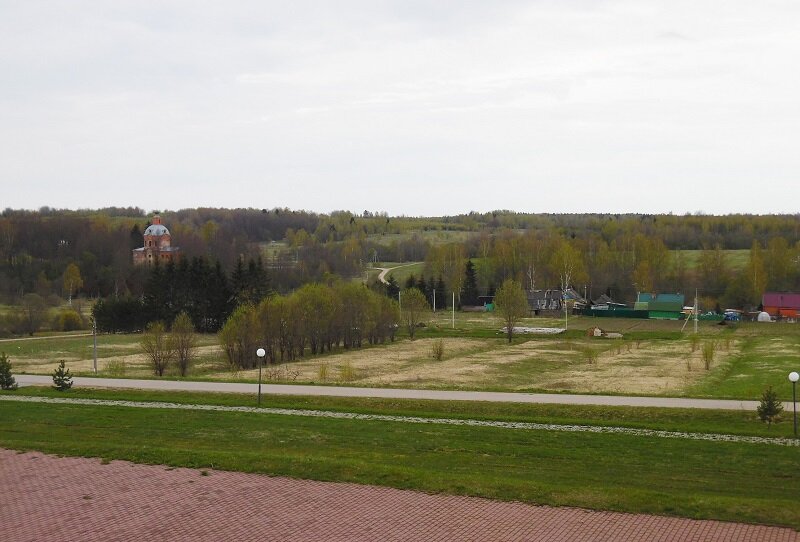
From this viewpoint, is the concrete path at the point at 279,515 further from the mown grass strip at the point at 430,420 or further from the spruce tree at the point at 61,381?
the spruce tree at the point at 61,381

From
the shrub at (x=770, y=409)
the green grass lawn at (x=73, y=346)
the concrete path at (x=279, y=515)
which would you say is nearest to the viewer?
the concrete path at (x=279, y=515)

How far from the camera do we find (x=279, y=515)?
1312cm

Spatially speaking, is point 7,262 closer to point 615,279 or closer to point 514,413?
point 615,279

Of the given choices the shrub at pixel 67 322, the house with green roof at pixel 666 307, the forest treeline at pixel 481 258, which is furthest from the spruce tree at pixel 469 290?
the shrub at pixel 67 322

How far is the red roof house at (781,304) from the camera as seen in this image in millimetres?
76644

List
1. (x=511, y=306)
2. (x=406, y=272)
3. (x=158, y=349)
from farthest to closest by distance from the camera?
(x=406, y=272), (x=511, y=306), (x=158, y=349)

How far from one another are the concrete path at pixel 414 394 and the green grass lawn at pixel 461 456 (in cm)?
218

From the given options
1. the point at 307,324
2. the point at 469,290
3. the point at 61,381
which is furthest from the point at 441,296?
the point at 61,381

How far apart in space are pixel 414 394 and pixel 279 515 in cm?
1282

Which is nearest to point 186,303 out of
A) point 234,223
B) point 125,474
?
point 125,474

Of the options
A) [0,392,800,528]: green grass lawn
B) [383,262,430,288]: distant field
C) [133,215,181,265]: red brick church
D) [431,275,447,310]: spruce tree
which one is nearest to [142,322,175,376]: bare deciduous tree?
[0,392,800,528]: green grass lawn

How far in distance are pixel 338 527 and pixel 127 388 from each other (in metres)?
16.9

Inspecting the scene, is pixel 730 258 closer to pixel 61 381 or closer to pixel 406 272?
pixel 406 272

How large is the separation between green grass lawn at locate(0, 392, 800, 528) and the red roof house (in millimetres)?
62729
